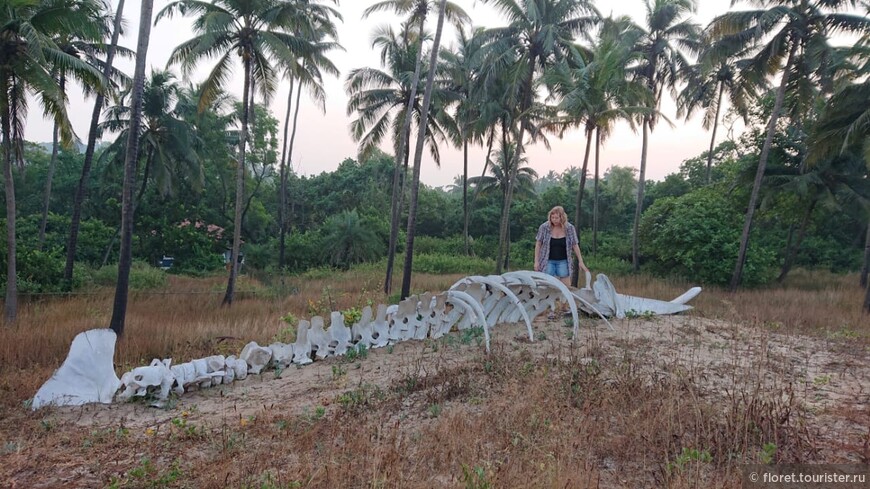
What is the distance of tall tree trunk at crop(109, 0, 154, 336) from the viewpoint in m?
7.80

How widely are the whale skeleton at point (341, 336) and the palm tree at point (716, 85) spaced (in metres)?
12.2

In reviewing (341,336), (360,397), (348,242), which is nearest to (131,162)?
(341,336)

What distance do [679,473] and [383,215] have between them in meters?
29.9

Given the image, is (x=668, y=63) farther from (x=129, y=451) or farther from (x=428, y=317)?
(x=129, y=451)

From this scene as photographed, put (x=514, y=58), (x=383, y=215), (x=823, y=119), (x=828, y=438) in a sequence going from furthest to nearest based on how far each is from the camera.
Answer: (x=383, y=215)
(x=514, y=58)
(x=823, y=119)
(x=828, y=438)

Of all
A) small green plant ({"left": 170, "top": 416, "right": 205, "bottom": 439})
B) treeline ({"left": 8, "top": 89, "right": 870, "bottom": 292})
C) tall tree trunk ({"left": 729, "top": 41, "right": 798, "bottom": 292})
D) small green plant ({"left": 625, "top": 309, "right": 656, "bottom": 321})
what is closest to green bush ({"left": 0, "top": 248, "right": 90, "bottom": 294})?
treeline ({"left": 8, "top": 89, "right": 870, "bottom": 292})

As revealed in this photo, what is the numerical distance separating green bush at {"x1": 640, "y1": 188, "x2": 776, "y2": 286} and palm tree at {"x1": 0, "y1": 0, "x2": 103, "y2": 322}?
1902 cm

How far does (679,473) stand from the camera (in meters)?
2.57

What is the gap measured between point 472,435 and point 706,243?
17544mm

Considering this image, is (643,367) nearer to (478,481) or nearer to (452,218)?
(478,481)

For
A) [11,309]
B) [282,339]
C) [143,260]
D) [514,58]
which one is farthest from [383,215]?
[282,339]

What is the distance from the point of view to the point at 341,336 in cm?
562

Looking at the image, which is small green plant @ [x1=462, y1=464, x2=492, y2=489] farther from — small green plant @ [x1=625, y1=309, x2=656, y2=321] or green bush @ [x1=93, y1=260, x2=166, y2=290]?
green bush @ [x1=93, y1=260, x2=166, y2=290]

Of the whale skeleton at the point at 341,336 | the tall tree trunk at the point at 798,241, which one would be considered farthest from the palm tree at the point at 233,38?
the tall tree trunk at the point at 798,241
